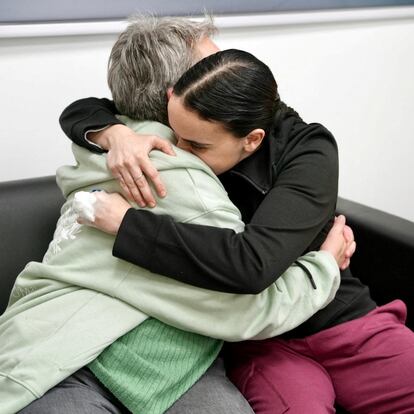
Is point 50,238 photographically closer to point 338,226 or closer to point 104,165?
point 104,165

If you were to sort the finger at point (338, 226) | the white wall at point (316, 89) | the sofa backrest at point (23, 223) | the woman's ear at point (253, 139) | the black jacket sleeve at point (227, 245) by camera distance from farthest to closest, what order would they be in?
1. the white wall at point (316, 89)
2. the sofa backrest at point (23, 223)
3. the finger at point (338, 226)
4. the woman's ear at point (253, 139)
5. the black jacket sleeve at point (227, 245)

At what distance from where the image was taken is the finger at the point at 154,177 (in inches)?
35.6

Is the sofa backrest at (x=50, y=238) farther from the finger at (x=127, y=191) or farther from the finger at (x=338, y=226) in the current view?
the finger at (x=127, y=191)

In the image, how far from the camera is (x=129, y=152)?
0.93 m

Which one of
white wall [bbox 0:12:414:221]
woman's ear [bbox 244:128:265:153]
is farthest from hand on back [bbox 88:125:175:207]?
white wall [bbox 0:12:414:221]

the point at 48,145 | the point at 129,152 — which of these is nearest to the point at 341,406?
the point at 129,152

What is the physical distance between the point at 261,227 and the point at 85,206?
0.31 m

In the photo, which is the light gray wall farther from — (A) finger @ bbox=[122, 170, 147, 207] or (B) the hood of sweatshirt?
(A) finger @ bbox=[122, 170, 147, 207]

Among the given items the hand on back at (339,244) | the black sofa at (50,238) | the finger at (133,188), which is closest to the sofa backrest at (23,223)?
the black sofa at (50,238)

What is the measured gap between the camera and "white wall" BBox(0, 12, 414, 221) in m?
1.46

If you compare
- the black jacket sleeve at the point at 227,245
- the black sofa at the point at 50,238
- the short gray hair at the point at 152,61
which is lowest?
the black sofa at the point at 50,238

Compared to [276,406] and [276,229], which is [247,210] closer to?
[276,229]

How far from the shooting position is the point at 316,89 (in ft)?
6.23

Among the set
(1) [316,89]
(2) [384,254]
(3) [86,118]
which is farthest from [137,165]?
(1) [316,89]
